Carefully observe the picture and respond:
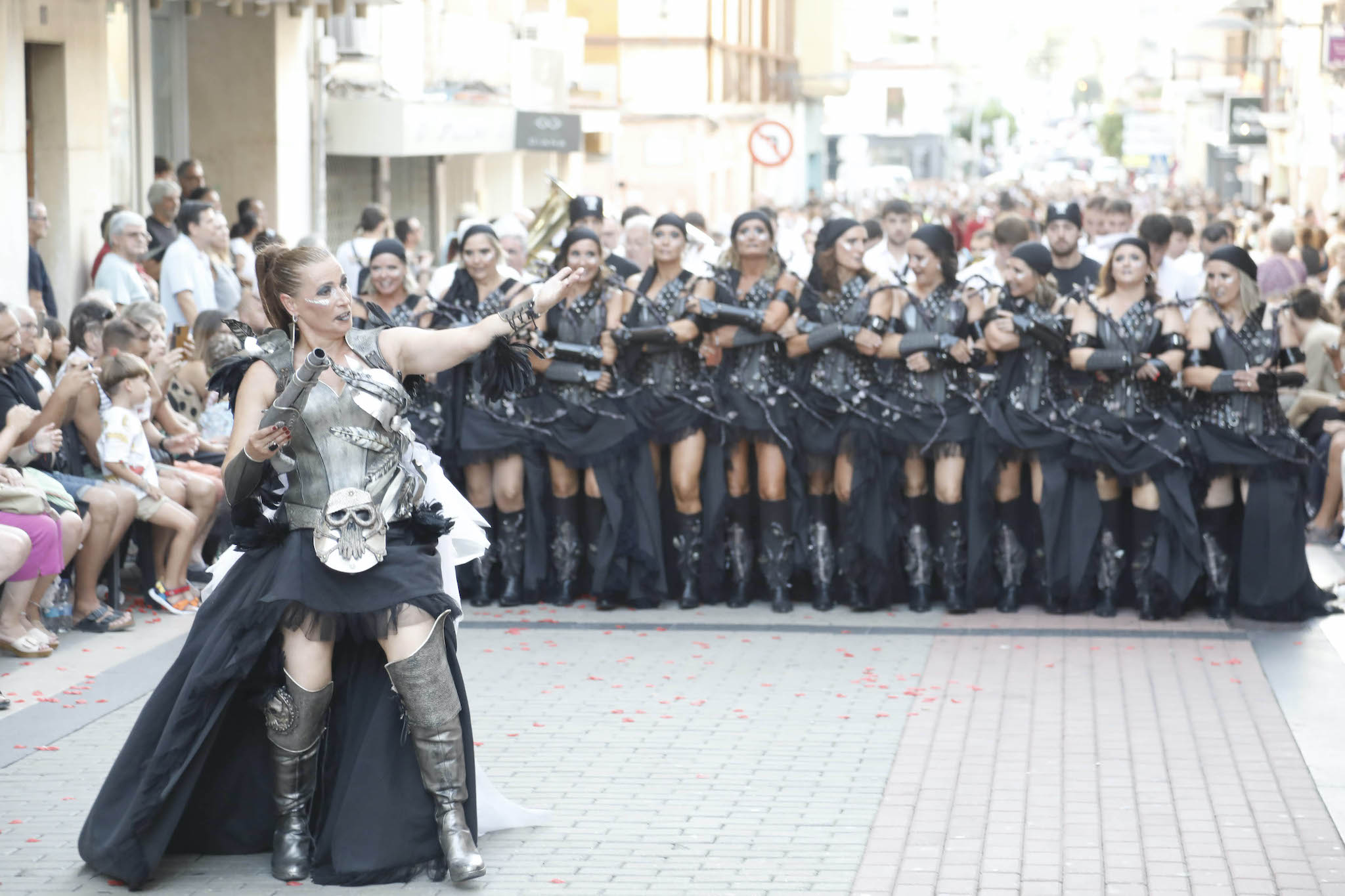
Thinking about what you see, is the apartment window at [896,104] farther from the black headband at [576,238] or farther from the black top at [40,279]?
the black headband at [576,238]

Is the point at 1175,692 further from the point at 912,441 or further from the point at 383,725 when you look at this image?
the point at 383,725

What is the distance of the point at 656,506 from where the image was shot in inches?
398

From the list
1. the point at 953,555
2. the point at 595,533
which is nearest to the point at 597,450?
the point at 595,533

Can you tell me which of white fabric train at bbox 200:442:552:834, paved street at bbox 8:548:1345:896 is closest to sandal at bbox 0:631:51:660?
paved street at bbox 8:548:1345:896

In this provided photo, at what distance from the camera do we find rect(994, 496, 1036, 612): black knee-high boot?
999 centimetres

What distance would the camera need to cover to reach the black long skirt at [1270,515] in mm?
9539

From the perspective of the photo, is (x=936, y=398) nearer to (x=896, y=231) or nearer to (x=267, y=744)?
(x=267, y=744)

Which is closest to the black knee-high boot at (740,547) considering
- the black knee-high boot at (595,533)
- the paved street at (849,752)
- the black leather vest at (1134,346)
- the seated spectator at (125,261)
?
the paved street at (849,752)

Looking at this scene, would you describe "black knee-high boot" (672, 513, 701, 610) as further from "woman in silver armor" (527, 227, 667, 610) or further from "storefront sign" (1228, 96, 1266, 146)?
"storefront sign" (1228, 96, 1266, 146)

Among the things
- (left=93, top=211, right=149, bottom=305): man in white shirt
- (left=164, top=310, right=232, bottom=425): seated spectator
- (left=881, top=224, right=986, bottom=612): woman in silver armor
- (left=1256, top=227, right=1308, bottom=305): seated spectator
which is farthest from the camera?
(left=1256, top=227, right=1308, bottom=305): seated spectator

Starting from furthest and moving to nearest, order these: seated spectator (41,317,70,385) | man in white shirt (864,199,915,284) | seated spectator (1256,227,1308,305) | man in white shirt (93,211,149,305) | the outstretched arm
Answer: seated spectator (1256,227,1308,305) < man in white shirt (864,199,915,284) < man in white shirt (93,211,149,305) < seated spectator (41,317,70,385) < the outstretched arm

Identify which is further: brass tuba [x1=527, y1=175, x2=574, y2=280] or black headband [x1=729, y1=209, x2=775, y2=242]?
brass tuba [x1=527, y1=175, x2=574, y2=280]

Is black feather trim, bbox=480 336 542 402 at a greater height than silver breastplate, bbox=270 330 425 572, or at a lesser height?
greater

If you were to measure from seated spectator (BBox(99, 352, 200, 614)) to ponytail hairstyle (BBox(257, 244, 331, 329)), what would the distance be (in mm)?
4030
